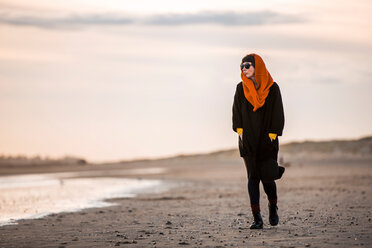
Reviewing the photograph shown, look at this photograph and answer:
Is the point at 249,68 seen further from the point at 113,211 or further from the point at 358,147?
the point at 358,147

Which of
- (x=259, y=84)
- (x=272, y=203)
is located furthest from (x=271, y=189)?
(x=259, y=84)

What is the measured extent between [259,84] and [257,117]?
465 mm

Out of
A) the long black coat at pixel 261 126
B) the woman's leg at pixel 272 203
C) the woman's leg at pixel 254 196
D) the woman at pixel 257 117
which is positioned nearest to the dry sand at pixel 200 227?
the woman's leg at pixel 272 203

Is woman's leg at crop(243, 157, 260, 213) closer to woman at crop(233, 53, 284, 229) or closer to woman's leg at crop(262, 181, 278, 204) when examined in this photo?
woman at crop(233, 53, 284, 229)

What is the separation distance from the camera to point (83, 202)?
569 inches

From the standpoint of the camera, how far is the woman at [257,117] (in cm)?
806

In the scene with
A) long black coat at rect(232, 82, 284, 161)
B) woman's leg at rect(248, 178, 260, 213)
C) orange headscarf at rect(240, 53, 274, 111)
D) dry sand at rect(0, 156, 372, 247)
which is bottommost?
dry sand at rect(0, 156, 372, 247)

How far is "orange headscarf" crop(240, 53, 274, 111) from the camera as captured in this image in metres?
8.05

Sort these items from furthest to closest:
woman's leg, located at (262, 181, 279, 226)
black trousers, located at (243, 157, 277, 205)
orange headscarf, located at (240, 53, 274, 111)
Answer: woman's leg, located at (262, 181, 279, 226)
black trousers, located at (243, 157, 277, 205)
orange headscarf, located at (240, 53, 274, 111)

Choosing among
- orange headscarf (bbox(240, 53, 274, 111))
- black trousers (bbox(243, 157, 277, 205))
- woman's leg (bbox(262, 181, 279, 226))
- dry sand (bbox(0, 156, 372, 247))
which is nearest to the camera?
dry sand (bbox(0, 156, 372, 247))

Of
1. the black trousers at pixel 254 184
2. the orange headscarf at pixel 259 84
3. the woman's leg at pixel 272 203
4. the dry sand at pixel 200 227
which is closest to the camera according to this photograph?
the dry sand at pixel 200 227

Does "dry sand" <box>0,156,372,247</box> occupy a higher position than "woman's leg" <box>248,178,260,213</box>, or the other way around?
"woman's leg" <box>248,178,260,213</box>

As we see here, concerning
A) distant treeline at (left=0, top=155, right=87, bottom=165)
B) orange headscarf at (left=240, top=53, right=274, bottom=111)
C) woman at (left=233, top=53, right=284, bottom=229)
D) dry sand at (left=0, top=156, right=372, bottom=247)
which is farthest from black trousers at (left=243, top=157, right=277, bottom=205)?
distant treeline at (left=0, top=155, right=87, bottom=165)

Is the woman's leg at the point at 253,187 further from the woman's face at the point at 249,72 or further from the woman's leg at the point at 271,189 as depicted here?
the woman's face at the point at 249,72
